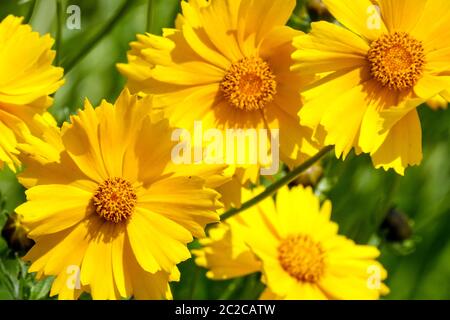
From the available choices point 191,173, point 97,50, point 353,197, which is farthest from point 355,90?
point 97,50

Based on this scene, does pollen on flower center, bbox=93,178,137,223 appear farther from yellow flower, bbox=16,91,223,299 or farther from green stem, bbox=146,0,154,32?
green stem, bbox=146,0,154,32

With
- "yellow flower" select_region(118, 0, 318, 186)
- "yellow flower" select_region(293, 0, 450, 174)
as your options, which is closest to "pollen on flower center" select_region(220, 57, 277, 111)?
"yellow flower" select_region(118, 0, 318, 186)

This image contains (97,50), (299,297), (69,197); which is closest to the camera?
(69,197)

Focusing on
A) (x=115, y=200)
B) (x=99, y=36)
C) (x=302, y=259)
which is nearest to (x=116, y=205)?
(x=115, y=200)

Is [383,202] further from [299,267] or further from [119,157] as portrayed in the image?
[119,157]

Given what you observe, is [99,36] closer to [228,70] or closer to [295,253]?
[228,70]

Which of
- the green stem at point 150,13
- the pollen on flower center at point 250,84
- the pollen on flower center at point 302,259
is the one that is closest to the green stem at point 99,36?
the green stem at point 150,13
